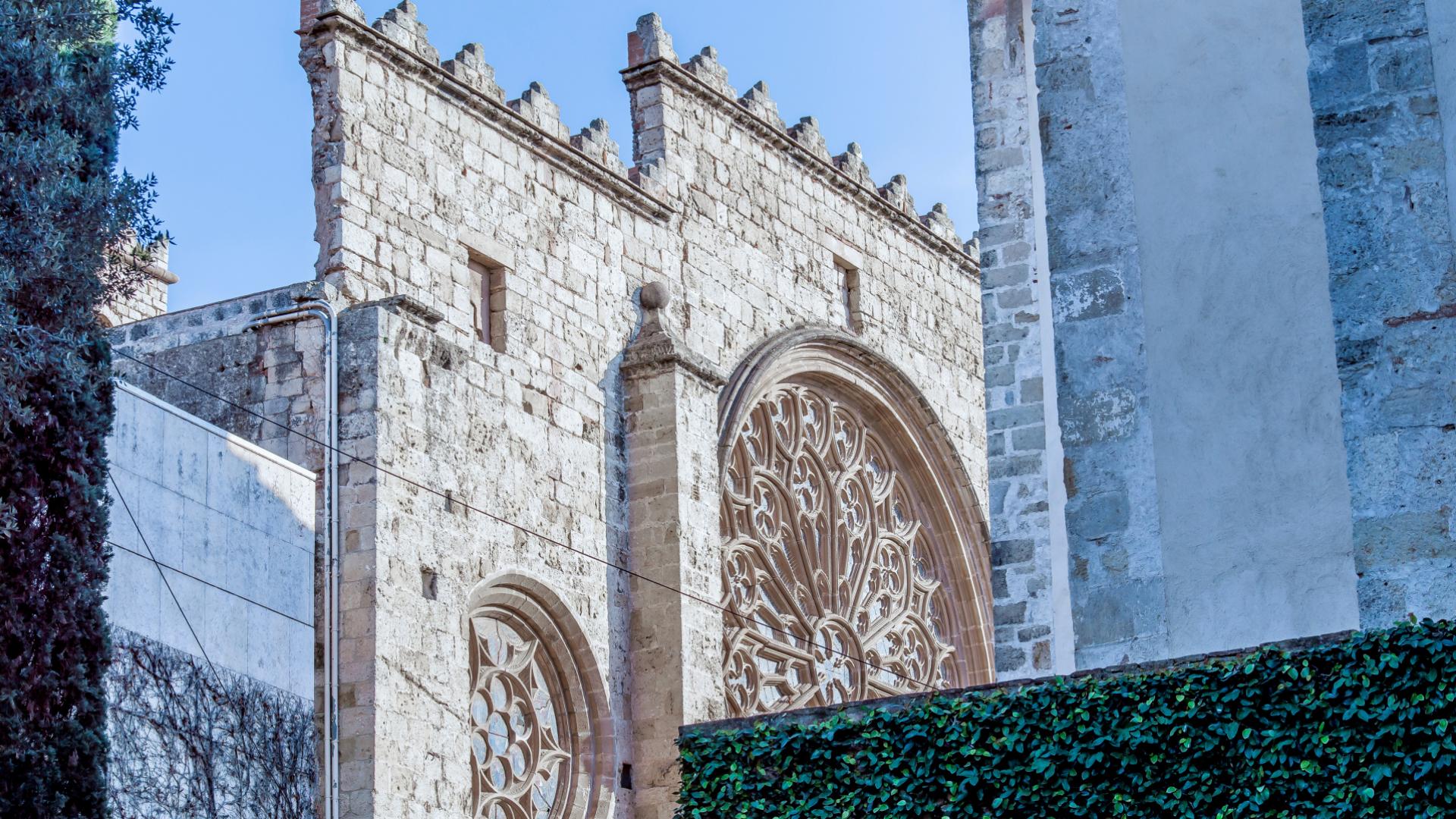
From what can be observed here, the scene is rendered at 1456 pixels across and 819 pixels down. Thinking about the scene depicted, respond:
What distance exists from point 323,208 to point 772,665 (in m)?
5.49

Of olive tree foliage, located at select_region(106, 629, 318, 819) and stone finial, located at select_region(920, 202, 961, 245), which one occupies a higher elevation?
stone finial, located at select_region(920, 202, 961, 245)

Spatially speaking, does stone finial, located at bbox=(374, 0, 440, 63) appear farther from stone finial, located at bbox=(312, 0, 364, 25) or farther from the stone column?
the stone column

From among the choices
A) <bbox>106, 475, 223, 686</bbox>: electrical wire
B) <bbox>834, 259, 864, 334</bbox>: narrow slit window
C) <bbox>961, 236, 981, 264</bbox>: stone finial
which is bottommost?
<bbox>106, 475, 223, 686</bbox>: electrical wire

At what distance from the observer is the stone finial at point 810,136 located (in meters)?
20.5

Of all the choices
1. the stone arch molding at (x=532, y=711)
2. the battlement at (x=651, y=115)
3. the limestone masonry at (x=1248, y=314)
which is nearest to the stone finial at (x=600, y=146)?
the battlement at (x=651, y=115)

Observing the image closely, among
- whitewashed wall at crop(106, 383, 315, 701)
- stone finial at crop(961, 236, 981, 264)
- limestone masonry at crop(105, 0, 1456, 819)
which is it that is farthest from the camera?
stone finial at crop(961, 236, 981, 264)

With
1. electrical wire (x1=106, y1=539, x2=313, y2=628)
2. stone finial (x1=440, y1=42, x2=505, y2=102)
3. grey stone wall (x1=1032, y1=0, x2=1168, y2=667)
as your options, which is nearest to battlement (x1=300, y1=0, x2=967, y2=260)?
stone finial (x1=440, y1=42, x2=505, y2=102)

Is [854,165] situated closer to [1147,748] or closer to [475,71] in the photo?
[475,71]

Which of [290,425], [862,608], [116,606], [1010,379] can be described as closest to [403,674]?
[290,425]

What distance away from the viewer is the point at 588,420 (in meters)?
16.3

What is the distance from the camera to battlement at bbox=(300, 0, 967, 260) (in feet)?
52.1

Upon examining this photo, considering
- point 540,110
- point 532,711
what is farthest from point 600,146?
point 532,711

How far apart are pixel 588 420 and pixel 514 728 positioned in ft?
7.41

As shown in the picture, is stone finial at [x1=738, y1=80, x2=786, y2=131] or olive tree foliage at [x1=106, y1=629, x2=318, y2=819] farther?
stone finial at [x1=738, y1=80, x2=786, y2=131]
